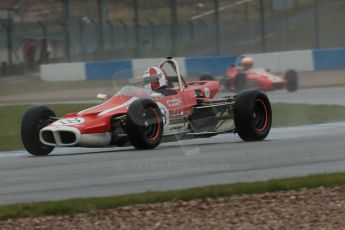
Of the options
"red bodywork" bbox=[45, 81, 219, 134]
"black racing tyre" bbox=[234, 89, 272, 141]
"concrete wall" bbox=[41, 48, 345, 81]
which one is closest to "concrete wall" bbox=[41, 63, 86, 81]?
"concrete wall" bbox=[41, 48, 345, 81]

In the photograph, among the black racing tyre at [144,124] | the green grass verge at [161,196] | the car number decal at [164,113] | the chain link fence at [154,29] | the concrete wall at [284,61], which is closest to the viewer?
the green grass verge at [161,196]

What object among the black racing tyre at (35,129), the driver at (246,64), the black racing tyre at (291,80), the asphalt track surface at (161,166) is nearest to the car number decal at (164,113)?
the asphalt track surface at (161,166)

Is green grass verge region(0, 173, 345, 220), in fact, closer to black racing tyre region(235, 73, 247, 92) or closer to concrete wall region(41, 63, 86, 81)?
black racing tyre region(235, 73, 247, 92)

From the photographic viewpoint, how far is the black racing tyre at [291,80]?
24984 mm

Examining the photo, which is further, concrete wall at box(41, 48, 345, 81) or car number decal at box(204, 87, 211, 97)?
concrete wall at box(41, 48, 345, 81)

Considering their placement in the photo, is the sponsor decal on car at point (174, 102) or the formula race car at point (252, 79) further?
the formula race car at point (252, 79)

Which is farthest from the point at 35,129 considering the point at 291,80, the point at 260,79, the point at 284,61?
the point at 284,61

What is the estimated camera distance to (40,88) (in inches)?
1134

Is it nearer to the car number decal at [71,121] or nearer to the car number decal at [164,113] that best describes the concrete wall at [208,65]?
the car number decal at [164,113]

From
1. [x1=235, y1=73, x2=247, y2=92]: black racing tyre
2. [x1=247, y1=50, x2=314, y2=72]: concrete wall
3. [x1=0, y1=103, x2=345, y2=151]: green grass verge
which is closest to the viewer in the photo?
[x1=0, y1=103, x2=345, y2=151]: green grass verge

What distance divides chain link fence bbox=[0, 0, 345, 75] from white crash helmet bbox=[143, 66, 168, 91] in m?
16.5

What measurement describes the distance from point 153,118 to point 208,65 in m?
16.5

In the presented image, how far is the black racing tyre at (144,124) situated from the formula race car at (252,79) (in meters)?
12.2

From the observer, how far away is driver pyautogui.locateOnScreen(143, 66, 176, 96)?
1312 cm
